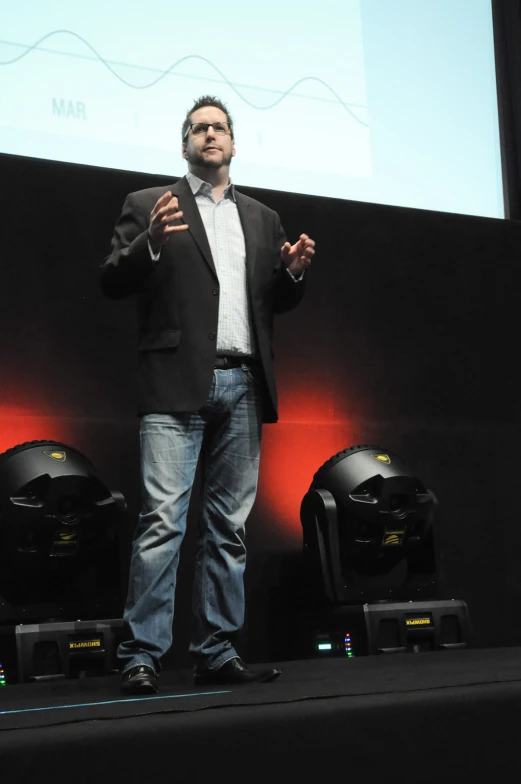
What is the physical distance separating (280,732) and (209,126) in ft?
5.14

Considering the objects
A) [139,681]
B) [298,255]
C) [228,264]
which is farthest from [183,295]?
[139,681]

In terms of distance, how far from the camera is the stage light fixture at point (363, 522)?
10.0 ft

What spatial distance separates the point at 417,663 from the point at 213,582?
677mm

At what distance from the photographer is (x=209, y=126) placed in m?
2.49

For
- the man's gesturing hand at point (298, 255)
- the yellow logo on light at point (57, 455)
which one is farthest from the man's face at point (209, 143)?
the yellow logo on light at point (57, 455)

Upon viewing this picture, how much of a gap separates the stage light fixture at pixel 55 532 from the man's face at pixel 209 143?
95cm

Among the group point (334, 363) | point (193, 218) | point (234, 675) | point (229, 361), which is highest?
point (193, 218)

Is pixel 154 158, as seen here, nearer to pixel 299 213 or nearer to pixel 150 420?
pixel 299 213

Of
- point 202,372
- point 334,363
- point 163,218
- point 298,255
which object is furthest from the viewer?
point 334,363

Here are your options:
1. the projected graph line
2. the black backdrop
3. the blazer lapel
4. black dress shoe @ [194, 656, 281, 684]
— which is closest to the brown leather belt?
the blazer lapel

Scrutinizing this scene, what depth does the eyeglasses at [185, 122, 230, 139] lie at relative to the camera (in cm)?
250

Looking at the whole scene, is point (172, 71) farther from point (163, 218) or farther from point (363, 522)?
point (363, 522)

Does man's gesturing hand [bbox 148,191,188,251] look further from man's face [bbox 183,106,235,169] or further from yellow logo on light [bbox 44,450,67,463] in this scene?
yellow logo on light [bbox 44,450,67,463]

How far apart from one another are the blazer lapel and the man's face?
0.08 metres
